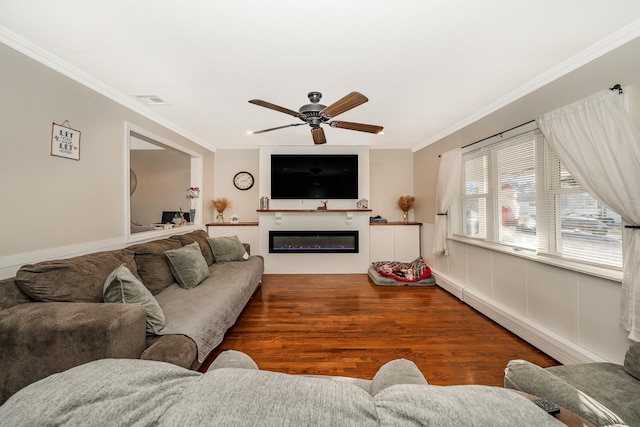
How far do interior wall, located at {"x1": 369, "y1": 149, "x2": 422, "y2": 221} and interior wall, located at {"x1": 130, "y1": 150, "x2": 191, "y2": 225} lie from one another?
4065mm

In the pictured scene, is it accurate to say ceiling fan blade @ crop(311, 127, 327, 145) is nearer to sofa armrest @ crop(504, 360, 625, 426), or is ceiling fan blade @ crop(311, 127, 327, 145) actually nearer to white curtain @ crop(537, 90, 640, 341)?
white curtain @ crop(537, 90, 640, 341)

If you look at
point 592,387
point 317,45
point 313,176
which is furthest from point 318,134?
point 592,387

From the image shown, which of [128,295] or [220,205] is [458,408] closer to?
[128,295]

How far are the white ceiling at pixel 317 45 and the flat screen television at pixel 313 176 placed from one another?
1963 mm

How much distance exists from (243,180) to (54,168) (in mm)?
3157

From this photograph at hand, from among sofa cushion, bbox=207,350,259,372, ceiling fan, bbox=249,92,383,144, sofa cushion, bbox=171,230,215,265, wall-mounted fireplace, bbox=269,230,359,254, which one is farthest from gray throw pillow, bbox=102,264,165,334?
wall-mounted fireplace, bbox=269,230,359,254

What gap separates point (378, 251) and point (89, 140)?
4412 mm

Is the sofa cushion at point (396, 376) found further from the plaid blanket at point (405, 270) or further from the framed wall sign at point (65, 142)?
the plaid blanket at point (405, 270)

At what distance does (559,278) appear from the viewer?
7.03 ft

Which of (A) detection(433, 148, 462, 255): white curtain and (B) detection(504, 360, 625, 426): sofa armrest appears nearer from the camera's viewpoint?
(B) detection(504, 360, 625, 426): sofa armrest

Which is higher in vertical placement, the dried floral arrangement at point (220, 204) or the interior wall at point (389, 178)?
the interior wall at point (389, 178)

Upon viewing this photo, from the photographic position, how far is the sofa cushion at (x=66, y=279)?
1538 mm

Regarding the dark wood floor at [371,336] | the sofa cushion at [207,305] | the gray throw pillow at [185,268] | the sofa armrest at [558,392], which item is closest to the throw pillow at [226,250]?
the sofa cushion at [207,305]

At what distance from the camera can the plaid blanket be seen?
4.11 meters
